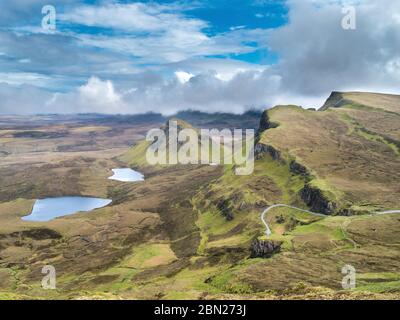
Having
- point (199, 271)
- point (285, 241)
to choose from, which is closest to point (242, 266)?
point (285, 241)
